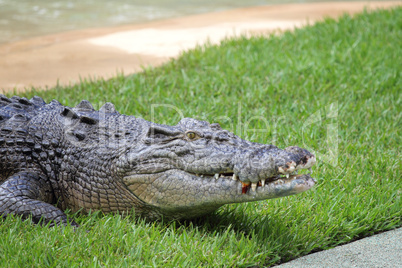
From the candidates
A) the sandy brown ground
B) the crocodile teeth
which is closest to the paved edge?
the crocodile teeth

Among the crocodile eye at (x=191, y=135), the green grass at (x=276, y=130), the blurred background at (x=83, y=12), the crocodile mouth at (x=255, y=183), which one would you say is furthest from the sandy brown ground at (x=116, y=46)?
the crocodile mouth at (x=255, y=183)

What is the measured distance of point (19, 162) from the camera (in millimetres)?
3260

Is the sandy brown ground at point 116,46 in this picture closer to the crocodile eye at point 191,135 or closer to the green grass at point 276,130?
the green grass at point 276,130

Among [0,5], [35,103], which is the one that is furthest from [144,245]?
[0,5]

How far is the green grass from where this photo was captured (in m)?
2.74

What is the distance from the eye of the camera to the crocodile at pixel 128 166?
2.64 meters

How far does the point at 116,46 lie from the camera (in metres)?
7.22

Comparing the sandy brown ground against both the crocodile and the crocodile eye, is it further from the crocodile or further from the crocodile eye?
the crocodile eye

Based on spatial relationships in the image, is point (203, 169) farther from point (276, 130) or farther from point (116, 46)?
point (116, 46)

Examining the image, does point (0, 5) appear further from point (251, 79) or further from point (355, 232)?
point (355, 232)

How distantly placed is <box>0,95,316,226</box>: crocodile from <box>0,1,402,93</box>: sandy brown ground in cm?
235

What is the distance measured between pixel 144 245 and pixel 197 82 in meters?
3.09

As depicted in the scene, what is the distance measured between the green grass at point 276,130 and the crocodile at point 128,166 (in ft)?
0.46

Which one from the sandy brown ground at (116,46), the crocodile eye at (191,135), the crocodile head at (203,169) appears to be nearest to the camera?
the crocodile head at (203,169)
